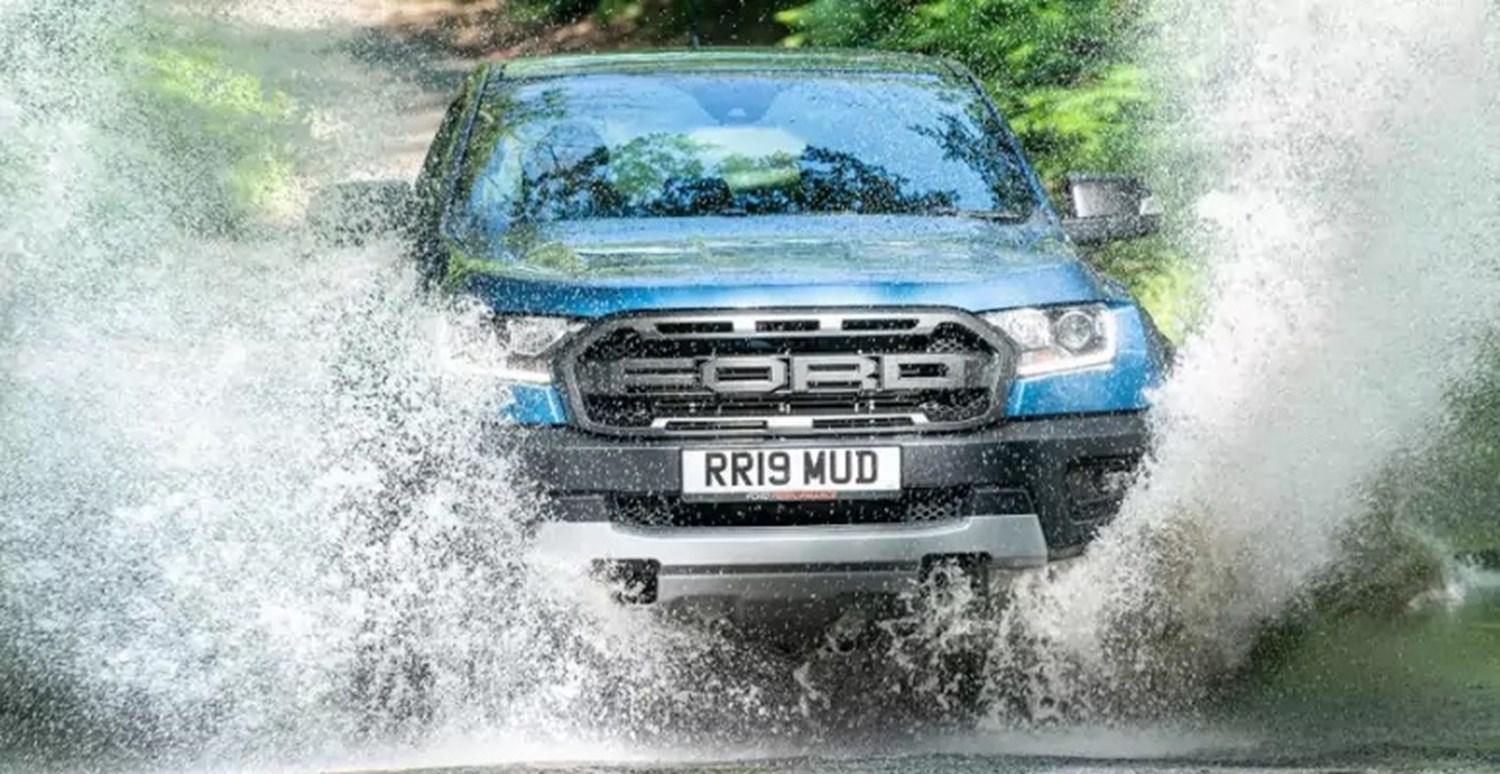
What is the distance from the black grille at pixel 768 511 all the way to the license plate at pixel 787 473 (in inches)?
1.1

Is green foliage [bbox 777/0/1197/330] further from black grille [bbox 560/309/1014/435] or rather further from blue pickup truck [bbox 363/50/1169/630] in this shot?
black grille [bbox 560/309/1014/435]

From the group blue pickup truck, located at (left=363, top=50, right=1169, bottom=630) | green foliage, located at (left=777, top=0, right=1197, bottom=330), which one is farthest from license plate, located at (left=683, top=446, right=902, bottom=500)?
green foliage, located at (left=777, top=0, right=1197, bottom=330)

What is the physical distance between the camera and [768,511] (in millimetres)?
7590

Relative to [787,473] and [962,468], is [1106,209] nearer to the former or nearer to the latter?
[962,468]

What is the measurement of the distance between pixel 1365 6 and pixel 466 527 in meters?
7.48

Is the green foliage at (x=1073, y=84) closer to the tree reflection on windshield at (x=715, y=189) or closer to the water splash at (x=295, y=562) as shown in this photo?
the water splash at (x=295, y=562)

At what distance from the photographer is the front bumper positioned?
750 cm

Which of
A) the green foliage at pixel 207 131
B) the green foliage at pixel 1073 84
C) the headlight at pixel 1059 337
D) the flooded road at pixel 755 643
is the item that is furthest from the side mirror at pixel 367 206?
the green foliage at pixel 207 131

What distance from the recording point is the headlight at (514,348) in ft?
25.2

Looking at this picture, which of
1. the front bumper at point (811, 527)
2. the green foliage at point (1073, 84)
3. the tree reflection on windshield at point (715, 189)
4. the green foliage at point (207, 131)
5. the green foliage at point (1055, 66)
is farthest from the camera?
the green foliage at point (207, 131)

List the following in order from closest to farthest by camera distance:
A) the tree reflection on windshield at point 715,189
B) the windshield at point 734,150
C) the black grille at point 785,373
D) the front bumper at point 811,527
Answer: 1. the front bumper at point 811,527
2. the black grille at point 785,373
3. the tree reflection on windshield at point 715,189
4. the windshield at point 734,150

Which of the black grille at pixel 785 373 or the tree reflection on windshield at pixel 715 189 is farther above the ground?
the black grille at pixel 785 373

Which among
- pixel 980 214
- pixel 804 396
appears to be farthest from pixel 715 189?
pixel 804 396

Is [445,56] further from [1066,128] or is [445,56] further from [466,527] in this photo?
[466,527]
